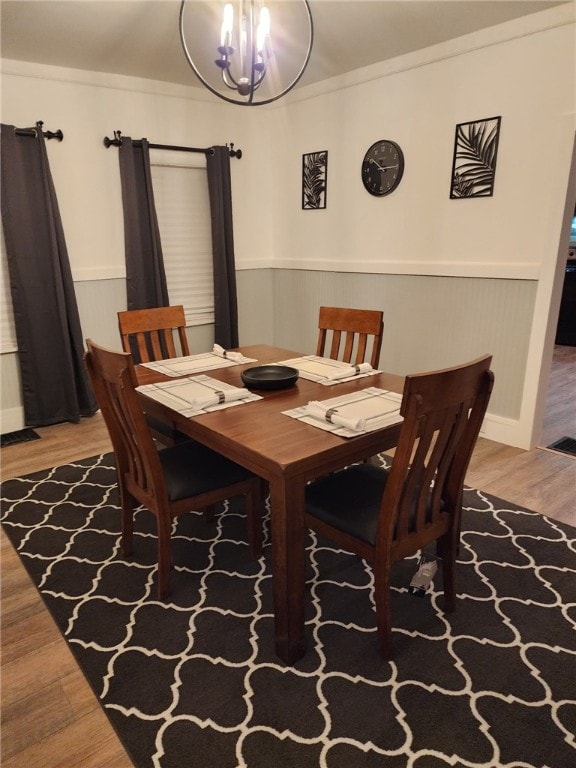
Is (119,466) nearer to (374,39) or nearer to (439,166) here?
(439,166)

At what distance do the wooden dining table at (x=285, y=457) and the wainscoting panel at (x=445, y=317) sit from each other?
180 cm

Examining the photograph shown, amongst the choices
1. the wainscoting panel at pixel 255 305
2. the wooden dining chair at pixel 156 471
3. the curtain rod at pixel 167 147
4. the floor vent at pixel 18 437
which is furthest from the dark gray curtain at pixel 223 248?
the wooden dining chair at pixel 156 471

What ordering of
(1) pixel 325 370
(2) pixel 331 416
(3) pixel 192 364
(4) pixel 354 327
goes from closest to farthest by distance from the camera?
(2) pixel 331 416 → (1) pixel 325 370 → (3) pixel 192 364 → (4) pixel 354 327

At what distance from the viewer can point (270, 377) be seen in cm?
206

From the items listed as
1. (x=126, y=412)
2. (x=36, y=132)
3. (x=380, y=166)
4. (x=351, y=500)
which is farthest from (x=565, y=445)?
(x=36, y=132)

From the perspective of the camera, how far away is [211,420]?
1669 mm

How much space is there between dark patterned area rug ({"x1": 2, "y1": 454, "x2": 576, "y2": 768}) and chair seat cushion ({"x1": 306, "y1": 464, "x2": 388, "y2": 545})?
16.7 inches

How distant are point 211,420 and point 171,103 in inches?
123

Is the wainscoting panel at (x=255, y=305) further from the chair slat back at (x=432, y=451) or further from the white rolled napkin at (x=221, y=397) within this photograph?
the chair slat back at (x=432, y=451)

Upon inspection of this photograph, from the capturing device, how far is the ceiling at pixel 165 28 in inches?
98.7

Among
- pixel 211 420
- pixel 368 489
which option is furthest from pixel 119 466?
pixel 368 489

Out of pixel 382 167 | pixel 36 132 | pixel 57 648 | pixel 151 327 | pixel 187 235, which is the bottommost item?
pixel 57 648

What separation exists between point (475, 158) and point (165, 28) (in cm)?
194

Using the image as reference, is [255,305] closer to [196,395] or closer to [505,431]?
[505,431]
